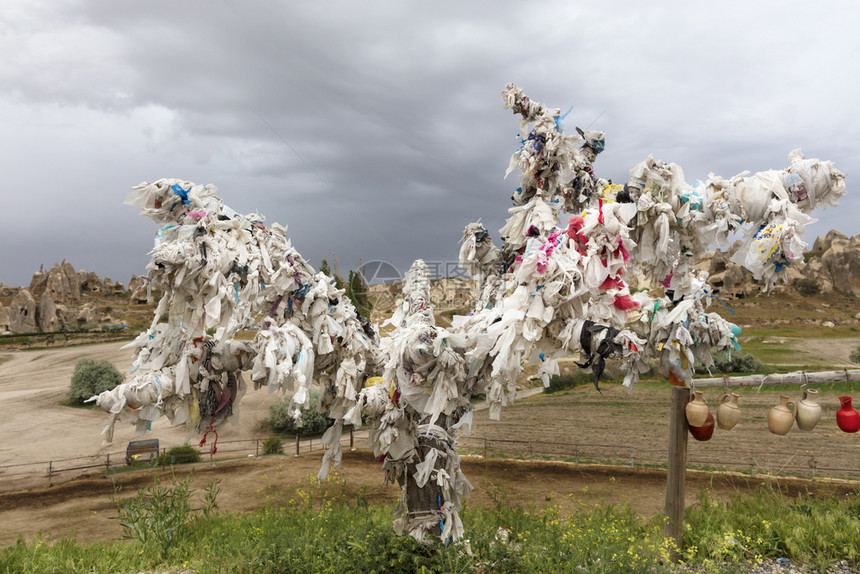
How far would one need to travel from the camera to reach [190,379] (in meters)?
2.67

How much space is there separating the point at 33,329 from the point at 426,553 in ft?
118

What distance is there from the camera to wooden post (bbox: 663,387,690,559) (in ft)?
14.6

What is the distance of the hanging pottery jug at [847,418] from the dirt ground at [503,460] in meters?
3.70

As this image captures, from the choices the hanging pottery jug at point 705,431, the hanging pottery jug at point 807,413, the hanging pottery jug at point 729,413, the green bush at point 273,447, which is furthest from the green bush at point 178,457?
the hanging pottery jug at point 807,413

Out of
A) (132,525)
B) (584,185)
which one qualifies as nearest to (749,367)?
(584,185)

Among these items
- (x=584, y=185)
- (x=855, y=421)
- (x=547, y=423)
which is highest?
(x=584, y=185)

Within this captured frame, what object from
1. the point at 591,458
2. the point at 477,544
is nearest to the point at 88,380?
the point at 591,458

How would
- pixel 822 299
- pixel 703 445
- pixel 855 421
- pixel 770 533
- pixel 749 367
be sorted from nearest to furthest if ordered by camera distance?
pixel 855 421
pixel 770 533
pixel 703 445
pixel 749 367
pixel 822 299

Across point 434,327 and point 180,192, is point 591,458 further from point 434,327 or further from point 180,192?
point 180,192

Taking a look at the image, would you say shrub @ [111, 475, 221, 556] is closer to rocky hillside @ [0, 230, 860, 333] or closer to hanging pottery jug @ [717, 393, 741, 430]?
hanging pottery jug @ [717, 393, 741, 430]

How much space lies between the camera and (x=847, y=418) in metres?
3.32

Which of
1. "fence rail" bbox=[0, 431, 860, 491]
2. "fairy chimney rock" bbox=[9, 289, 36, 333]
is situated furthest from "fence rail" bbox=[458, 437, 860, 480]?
"fairy chimney rock" bbox=[9, 289, 36, 333]

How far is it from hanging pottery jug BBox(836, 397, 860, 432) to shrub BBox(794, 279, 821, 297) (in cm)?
3143

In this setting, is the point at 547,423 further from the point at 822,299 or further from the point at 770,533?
the point at 822,299
